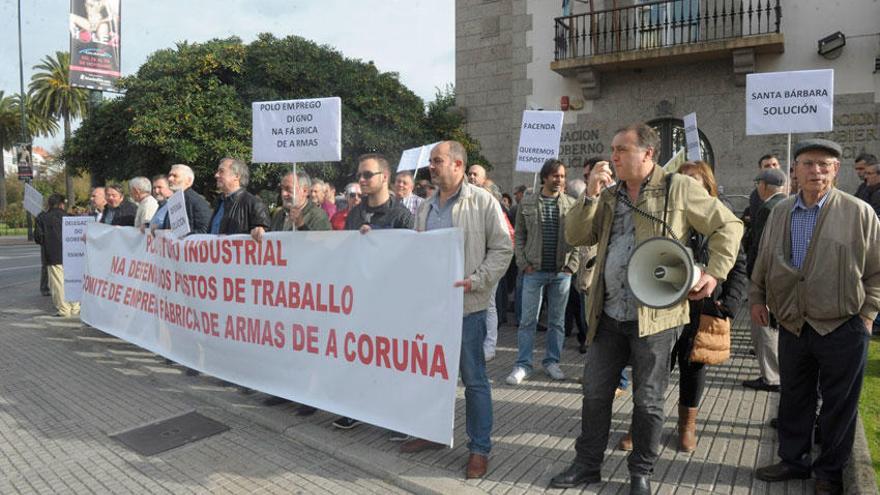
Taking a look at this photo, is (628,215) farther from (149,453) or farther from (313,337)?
(149,453)

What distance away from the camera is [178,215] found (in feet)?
19.1

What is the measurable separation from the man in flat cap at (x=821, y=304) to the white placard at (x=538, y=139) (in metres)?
4.60

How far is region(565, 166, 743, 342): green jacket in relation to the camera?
3.13 meters

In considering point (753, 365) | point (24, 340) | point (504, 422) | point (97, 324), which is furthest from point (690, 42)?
point (24, 340)

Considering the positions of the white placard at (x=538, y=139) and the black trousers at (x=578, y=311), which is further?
the white placard at (x=538, y=139)

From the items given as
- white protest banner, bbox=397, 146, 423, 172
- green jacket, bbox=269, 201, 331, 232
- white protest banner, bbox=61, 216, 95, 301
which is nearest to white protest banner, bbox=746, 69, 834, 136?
green jacket, bbox=269, 201, 331, 232

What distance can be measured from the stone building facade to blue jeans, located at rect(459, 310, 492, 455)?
11305mm

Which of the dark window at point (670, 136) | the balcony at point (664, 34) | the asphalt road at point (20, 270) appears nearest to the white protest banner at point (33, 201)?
the asphalt road at point (20, 270)

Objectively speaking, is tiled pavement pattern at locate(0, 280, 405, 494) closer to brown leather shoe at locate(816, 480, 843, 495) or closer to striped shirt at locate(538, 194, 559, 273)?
brown leather shoe at locate(816, 480, 843, 495)

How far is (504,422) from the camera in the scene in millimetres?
4566

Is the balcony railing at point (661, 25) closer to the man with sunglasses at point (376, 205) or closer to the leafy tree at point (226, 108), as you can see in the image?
the leafy tree at point (226, 108)

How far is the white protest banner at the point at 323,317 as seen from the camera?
3727 millimetres

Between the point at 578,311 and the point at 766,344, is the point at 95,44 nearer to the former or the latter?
the point at 578,311

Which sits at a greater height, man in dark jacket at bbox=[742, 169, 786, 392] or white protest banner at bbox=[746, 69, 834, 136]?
white protest banner at bbox=[746, 69, 834, 136]
